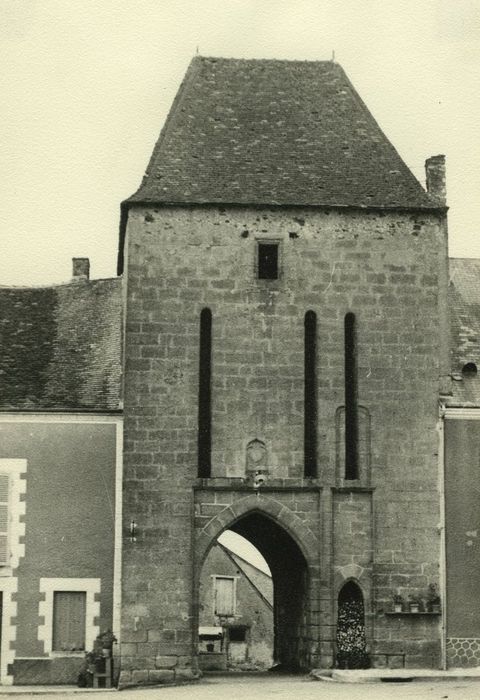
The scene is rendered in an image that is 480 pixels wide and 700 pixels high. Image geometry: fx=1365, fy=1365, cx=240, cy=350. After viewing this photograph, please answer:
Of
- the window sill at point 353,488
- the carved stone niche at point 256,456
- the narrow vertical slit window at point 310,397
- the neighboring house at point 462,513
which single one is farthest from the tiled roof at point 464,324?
the carved stone niche at point 256,456

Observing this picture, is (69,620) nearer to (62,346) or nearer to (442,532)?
(62,346)

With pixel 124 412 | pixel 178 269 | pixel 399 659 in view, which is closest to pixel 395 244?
pixel 178 269

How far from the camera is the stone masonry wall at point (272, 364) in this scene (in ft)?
85.3

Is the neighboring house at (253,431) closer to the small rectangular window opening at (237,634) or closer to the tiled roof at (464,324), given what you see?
the tiled roof at (464,324)

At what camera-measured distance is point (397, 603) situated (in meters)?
25.9

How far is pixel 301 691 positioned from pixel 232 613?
20664mm

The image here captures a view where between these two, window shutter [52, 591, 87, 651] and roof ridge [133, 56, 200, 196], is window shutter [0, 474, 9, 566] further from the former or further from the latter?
roof ridge [133, 56, 200, 196]

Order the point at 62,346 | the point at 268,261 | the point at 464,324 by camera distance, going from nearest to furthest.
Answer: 1. the point at 268,261
2. the point at 62,346
3. the point at 464,324

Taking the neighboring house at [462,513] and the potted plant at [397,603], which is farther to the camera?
the neighboring house at [462,513]

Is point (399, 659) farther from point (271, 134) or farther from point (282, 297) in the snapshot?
point (271, 134)

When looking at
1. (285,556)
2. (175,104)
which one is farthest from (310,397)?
(175,104)

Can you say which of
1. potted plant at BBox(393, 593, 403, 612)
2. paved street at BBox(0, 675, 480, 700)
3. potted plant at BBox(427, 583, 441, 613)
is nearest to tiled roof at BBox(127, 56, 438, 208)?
potted plant at BBox(427, 583, 441, 613)

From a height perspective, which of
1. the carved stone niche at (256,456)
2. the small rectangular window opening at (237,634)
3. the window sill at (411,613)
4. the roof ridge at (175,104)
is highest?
the roof ridge at (175,104)

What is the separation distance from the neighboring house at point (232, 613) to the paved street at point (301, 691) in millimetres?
17134
